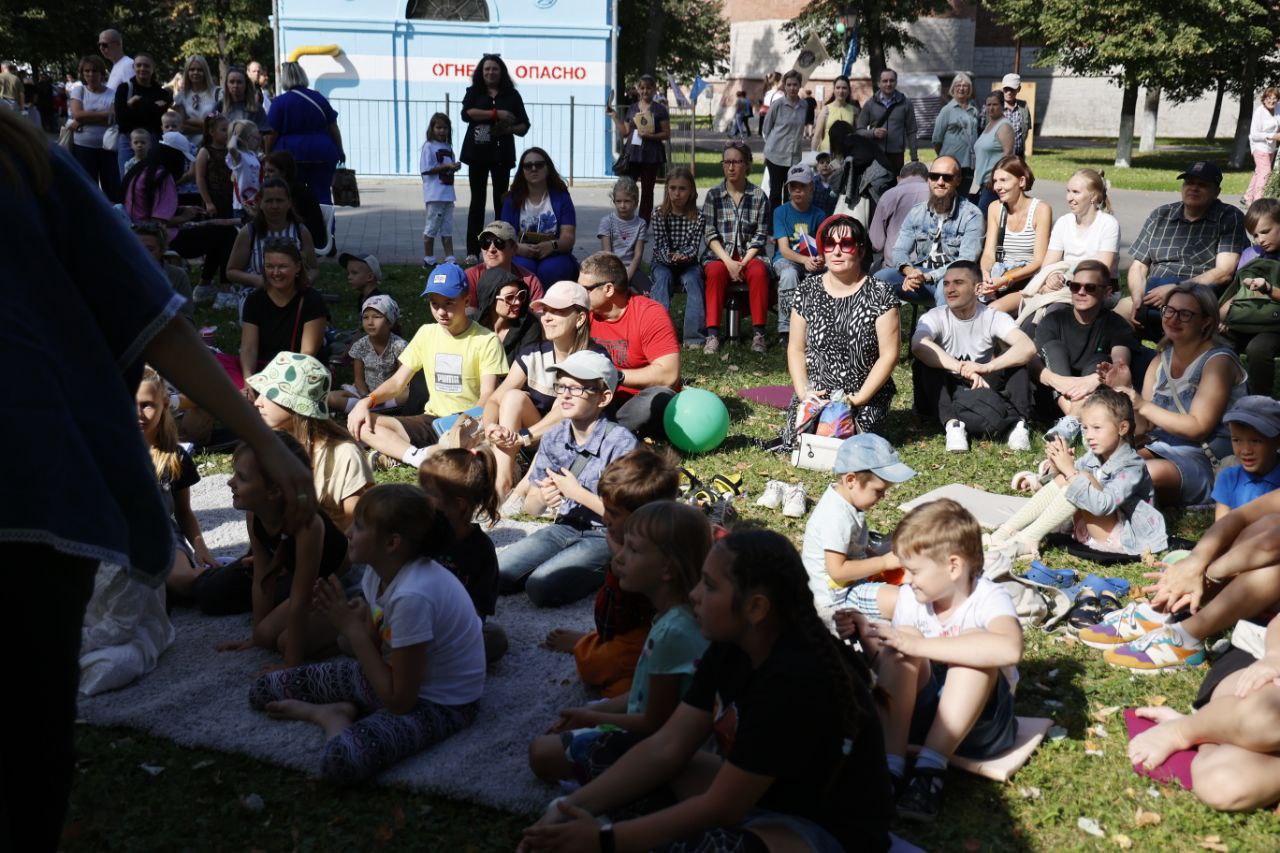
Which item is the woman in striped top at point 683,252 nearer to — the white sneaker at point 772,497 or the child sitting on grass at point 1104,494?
the white sneaker at point 772,497

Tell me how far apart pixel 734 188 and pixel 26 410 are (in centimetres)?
882

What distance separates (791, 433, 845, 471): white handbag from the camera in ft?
23.1

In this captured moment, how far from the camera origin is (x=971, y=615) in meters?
3.78

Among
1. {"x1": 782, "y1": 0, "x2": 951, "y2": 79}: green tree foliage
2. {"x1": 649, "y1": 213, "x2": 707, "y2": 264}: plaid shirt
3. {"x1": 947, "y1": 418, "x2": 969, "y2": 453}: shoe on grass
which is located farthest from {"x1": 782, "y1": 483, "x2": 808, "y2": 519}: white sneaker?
{"x1": 782, "y1": 0, "x2": 951, "y2": 79}: green tree foliage

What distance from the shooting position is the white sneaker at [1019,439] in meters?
7.57

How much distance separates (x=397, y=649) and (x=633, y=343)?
3990 mm

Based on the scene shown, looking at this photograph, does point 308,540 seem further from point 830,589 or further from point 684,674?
point 830,589

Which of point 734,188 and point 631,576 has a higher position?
point 734,188

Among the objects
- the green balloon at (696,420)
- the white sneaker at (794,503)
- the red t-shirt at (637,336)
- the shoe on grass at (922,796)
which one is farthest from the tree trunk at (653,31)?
the shoe on grass at (922,796)

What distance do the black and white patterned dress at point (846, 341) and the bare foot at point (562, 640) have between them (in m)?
2.98

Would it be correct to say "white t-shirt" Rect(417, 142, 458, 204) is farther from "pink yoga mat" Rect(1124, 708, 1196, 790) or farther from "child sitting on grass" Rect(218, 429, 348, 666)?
"pink yoga mat" Rect(1124, 708, 1196, 790)

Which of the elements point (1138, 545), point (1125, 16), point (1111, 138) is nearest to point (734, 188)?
point (1138, 545)

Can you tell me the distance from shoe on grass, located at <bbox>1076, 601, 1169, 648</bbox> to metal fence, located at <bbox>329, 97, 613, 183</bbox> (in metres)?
17.7

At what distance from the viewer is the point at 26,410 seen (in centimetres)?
187
